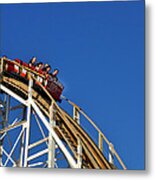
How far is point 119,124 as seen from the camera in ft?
8.82

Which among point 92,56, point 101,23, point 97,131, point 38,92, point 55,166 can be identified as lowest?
point 55,166

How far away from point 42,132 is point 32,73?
363 mm

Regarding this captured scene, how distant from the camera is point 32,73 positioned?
2.85 metres

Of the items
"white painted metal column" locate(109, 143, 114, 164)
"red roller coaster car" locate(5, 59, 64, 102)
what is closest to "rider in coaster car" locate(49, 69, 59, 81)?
"red roller coaster car" locate(5, 59, 64, 102)

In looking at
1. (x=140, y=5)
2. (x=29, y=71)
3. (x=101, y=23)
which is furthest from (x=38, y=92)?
(x=140, y=5)

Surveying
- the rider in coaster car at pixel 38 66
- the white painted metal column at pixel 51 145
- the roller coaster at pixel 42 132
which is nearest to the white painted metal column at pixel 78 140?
the roller coaster at pixel 42 132

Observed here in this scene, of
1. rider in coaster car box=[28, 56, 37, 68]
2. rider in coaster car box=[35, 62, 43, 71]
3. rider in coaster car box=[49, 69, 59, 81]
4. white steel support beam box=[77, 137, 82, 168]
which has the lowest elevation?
white steel support beam box=[77, 137, 82, 168]

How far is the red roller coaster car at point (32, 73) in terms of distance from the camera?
2.80 m

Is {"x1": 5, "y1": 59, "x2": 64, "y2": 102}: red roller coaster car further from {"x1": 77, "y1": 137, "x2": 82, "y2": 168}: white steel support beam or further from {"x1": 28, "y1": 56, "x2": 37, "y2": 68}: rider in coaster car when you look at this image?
{"x1": 77, "y1": 137, "x2": 82, "y2": 168}: white steel support beam

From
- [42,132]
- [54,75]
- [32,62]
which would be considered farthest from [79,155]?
[32,62]

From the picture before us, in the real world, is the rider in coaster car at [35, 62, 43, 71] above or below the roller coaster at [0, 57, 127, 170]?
above

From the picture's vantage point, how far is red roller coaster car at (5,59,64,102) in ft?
9.20

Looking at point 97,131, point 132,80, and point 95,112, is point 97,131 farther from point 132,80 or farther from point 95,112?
point 132,80

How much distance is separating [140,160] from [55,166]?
1.60ft
